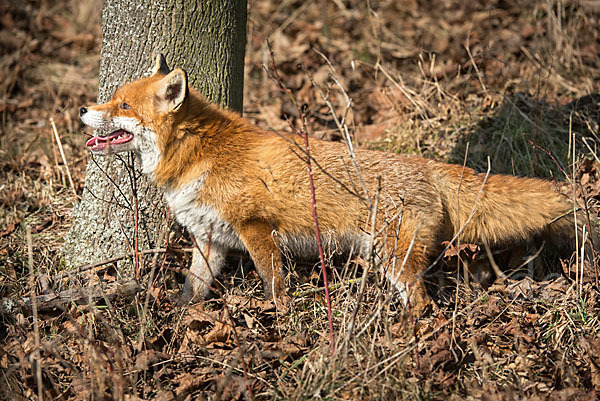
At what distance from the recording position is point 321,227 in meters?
4.04

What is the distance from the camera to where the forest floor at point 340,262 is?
3189 millimetres

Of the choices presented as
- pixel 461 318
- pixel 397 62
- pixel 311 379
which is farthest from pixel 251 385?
pixel 397 62

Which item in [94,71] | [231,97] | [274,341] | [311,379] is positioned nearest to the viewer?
[311,379]

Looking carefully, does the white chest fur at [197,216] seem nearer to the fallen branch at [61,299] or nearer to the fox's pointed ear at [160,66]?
the fallen branch at [61,299]

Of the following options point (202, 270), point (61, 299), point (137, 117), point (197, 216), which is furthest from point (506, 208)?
point (61, 299)

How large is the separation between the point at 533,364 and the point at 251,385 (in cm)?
189

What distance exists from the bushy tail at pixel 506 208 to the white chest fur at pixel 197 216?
5.70 ft

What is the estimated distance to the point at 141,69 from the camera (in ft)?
14.2

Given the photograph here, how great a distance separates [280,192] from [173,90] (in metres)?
1.10

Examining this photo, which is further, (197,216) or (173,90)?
(197,216)

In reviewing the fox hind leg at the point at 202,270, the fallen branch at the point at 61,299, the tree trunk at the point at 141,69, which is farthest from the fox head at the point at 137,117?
the fallen branch at the point at 61,299

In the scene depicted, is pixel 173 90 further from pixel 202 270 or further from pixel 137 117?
pixel 202 270

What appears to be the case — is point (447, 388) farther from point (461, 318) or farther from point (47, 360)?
point (47, 360)

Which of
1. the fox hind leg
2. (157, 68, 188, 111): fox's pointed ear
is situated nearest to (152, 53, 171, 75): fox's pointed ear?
(157, 68, 188, 111): fox's pointed ear
